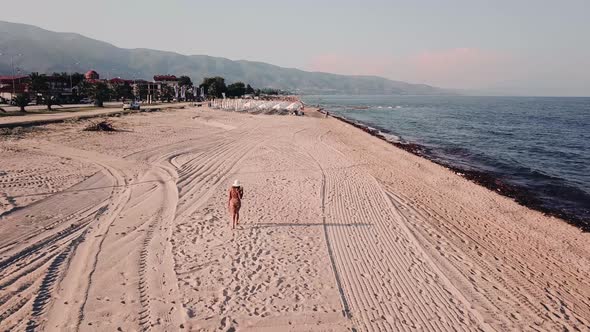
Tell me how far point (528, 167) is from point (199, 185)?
20.3m

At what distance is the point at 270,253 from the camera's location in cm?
837

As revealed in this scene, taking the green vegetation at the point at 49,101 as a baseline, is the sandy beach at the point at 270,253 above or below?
below

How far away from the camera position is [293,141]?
2703cm

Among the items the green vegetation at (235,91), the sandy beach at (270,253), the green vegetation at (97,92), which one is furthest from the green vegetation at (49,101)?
the green vegetation at (235,91)

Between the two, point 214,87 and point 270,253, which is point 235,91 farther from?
point 270,253

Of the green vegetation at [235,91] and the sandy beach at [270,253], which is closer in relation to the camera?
the sandy beach at [270,253]

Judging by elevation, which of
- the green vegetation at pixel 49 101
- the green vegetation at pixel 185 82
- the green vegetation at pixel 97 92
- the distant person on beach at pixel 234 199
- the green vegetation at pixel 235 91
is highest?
the green vegetation at pixel 185 82

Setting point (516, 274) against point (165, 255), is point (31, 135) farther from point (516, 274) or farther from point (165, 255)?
point (516, 274)

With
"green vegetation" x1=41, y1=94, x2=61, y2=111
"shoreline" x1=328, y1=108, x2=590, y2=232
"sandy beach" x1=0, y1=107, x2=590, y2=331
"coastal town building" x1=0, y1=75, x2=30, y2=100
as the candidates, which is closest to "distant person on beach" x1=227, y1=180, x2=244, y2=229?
"sandy beach" x1=0, y1=107, x2=590, y2=331

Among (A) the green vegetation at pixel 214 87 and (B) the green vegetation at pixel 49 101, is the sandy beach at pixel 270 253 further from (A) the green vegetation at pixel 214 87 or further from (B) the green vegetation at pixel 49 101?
(A) the green vegetation at pixel 214 87

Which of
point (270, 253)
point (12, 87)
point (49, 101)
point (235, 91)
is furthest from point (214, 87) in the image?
point (270, 253)

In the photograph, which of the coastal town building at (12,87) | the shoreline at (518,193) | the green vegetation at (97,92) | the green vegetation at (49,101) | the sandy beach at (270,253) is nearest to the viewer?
the sandy beach at (270,253)

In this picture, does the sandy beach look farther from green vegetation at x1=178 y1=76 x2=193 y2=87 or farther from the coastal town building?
green vegetation at x1=178 y1=76 x2=193 y2=87

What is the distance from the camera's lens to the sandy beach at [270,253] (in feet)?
20.1
